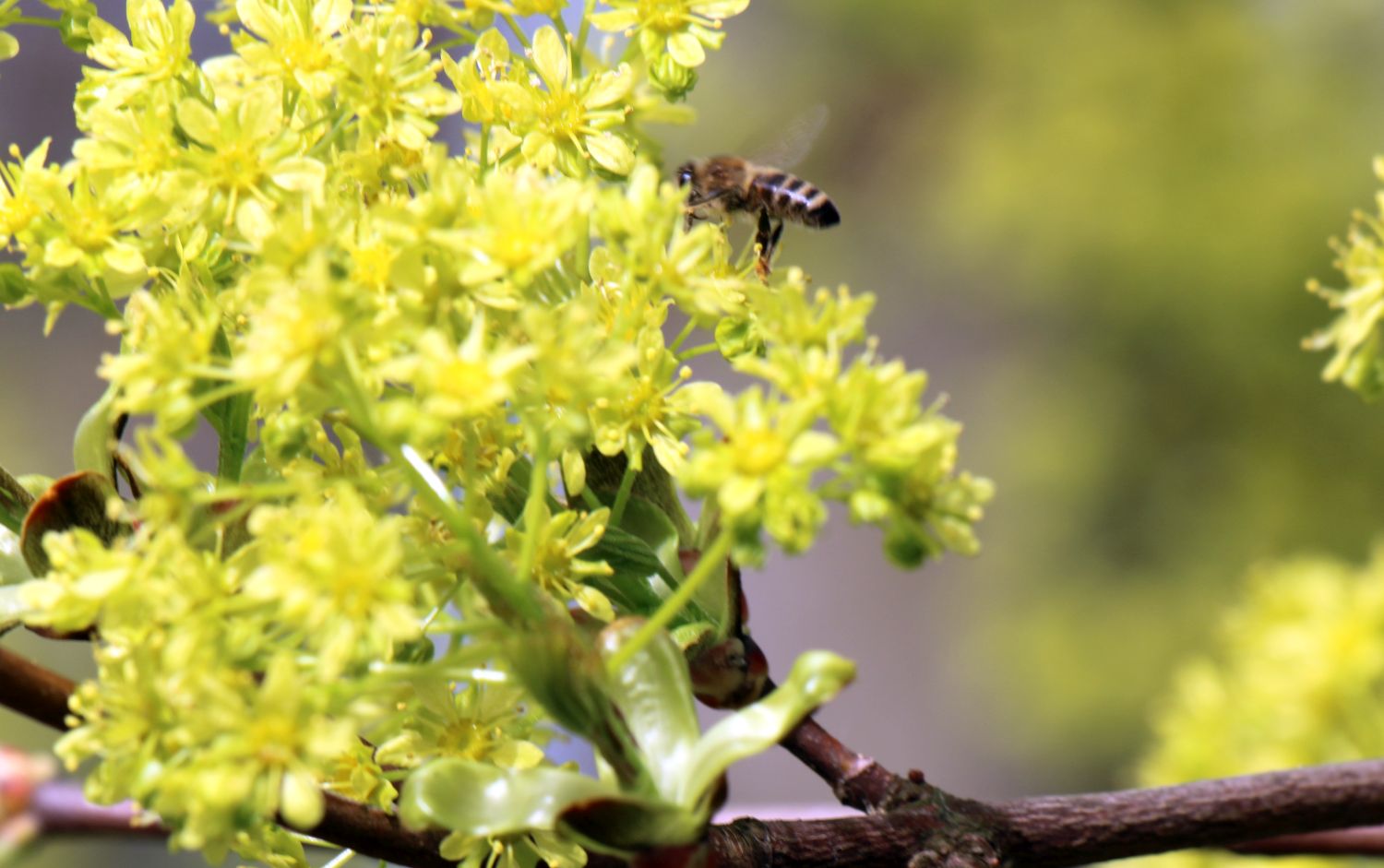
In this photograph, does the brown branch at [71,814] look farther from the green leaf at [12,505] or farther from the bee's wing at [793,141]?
the bee's wing at [793,141]

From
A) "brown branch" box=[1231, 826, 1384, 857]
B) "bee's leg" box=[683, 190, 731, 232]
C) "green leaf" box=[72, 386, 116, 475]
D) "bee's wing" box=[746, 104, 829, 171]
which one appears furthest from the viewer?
"bee's wing" box=[746, 104, 829, 171]

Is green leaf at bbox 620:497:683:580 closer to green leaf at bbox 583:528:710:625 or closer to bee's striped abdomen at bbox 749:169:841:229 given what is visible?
green leaf at bbox 583:528:710:625

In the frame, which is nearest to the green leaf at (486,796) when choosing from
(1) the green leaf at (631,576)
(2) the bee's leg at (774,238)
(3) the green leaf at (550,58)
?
(1) the green leaf at (631,576)

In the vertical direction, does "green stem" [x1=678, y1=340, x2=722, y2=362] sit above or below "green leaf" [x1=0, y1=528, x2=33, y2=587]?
above

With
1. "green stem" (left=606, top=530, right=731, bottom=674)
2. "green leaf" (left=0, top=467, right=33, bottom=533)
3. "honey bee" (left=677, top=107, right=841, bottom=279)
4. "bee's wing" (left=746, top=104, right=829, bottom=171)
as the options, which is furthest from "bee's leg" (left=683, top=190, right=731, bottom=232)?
"green stem" (left=606, top=530, right=731, bottom=674)

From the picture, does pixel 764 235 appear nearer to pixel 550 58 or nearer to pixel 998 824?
pixel 550 58

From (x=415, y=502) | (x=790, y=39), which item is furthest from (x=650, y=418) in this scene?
(x=790, y=39)

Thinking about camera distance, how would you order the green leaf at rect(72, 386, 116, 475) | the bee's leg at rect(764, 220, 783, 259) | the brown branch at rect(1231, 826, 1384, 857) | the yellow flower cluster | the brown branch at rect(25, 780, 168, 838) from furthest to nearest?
the bee's leg at rect(764, 220, 783, 259) < the brown branch at rect(25, 780, 168, 838) < the brown branch at rect(1231, 826, 1384, 857) < the green leaf at rect(72, 386, 116, 475) < the yellow flower cluster
